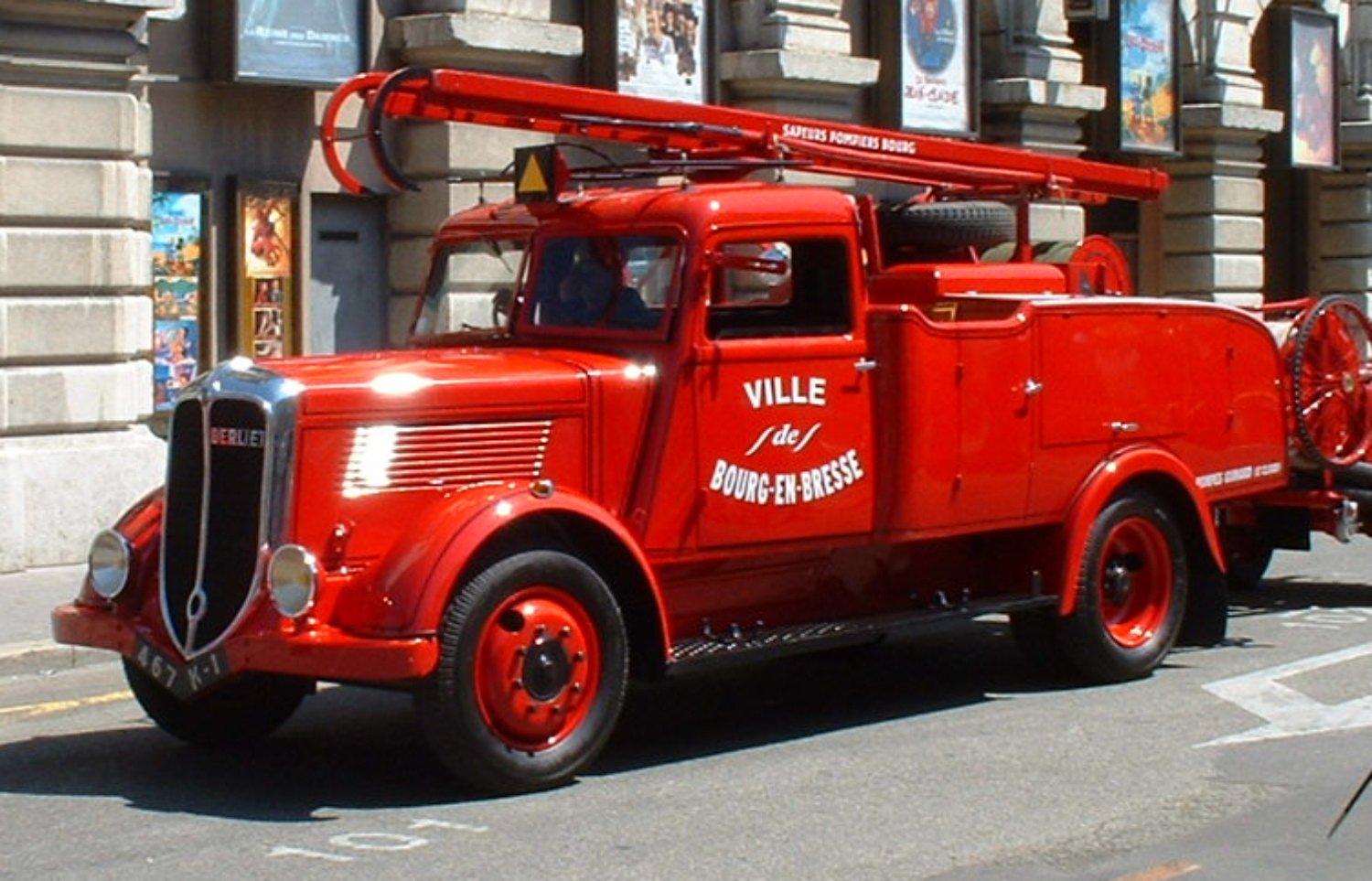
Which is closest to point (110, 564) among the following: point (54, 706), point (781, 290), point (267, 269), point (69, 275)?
point (54, 706)

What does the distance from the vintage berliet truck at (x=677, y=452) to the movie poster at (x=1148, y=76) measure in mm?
14934

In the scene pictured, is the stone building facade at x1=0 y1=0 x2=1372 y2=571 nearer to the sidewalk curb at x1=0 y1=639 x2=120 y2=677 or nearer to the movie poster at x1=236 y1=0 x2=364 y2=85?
the movie poster at x1=236 y1=0 x2=364 y2=85

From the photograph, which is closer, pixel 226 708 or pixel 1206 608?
pixel 226 708

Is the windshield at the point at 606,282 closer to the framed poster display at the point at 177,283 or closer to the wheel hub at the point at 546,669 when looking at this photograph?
the wheel hub at the point at 546,669

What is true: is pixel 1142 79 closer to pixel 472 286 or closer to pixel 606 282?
pixel 472 286

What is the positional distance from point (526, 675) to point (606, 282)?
6.25 feet

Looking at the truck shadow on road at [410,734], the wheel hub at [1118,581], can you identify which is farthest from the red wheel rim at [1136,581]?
the truck shadow on road at [410,734]

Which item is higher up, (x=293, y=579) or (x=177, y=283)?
(x=177, y=283)

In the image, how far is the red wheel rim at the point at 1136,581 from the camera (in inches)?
446

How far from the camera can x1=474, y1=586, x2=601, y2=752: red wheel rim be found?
28.3ft

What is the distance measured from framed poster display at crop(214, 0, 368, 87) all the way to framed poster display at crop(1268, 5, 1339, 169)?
15.0 metres

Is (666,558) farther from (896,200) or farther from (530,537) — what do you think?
(896,200)

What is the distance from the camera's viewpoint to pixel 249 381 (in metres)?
8.79

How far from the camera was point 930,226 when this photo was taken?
1155cm
